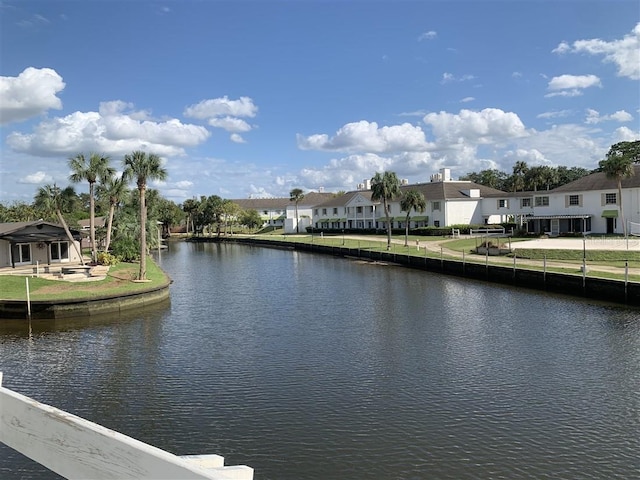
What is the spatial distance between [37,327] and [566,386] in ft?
83.0

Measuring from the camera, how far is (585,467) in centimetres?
1198

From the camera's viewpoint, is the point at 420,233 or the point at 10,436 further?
the point at 420,233

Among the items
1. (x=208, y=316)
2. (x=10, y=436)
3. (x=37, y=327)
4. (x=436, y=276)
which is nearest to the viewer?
(x=10, y=436)

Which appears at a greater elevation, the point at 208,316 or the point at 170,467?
the point at 170,467

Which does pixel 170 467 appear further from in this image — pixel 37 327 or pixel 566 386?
pixel 37 327

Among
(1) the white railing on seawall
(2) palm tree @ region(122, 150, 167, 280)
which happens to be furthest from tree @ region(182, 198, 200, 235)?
(1) the white railing on seawall

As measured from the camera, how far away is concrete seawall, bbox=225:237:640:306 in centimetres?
3219

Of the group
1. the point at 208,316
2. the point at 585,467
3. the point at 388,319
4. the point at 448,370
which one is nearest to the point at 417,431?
the point at 585,467

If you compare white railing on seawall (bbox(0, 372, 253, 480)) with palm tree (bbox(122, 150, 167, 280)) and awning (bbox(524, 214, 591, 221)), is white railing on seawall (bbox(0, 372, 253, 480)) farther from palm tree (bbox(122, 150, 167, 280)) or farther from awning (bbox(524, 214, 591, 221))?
awning (bbox(524, 214, 591, 221))

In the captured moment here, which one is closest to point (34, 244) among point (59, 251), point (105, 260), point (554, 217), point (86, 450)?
point (59, 251)

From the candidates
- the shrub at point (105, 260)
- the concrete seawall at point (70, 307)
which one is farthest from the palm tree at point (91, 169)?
the concrete seawall at point (70, 307)

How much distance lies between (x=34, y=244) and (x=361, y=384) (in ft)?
133

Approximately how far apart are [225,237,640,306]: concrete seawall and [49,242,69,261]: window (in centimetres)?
3439

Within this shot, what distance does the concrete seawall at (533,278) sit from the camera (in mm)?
32188
